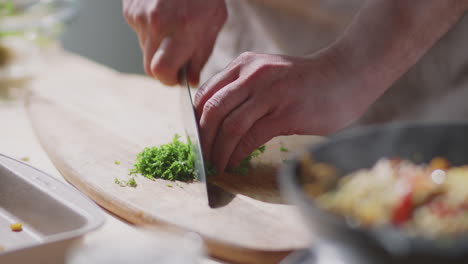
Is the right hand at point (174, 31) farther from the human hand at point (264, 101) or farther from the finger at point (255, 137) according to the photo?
the finger at point (255, 137)

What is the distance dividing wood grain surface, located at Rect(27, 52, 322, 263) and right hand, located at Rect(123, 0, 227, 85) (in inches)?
7.5

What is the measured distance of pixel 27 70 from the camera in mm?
2309

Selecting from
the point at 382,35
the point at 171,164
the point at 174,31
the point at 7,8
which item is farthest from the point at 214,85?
the point at 7,8

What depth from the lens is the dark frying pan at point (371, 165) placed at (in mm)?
611

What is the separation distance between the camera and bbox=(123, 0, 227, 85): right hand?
1.57 metres

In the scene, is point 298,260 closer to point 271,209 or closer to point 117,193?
point 271,209

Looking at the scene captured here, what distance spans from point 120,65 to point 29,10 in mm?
1278

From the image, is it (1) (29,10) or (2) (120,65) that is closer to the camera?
(1) (29,10)

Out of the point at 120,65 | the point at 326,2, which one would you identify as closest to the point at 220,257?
the point at 326,2

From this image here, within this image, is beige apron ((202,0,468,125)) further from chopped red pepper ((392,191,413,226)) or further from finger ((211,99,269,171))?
chopped red pepper ((392,191,413,226))

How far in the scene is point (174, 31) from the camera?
162 cm

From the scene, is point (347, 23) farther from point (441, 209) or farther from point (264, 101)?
point (441, 209)

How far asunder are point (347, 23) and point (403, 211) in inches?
46.9

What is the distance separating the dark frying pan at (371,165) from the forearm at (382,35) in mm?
570
